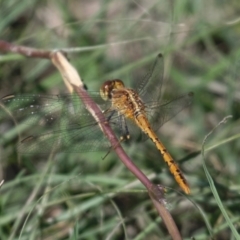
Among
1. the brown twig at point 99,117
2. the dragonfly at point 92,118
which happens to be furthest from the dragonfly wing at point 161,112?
the brown twig at point 99,117

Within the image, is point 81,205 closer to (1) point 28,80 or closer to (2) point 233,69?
(1) point 28,80

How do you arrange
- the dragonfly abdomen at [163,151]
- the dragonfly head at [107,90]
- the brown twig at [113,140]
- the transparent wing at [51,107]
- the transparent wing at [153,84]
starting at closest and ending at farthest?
the brown twig at [113,140]
the dragonfly abdomen at [163,151]
the transparent wing at [51,107]
the dragonfly head at [107,90]
the transparent wing at [153,84]

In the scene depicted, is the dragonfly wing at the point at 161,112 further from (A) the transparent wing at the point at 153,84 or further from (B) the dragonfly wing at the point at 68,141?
(B) the dragonfly wing at the point at 68,141

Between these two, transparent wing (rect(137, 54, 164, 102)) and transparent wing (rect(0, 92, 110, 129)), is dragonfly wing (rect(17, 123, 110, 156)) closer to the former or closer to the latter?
transparent wing (rect(0, 92, 110, 129))

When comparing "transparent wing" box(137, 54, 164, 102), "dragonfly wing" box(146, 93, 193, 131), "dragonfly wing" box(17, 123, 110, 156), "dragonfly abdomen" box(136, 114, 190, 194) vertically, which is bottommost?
"dragonfly abdomen" box(136, 114, 190, 194)

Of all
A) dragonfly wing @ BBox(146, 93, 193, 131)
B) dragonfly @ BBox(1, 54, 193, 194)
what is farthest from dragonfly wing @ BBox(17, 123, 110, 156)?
dragonfly wing @ BBox(146, 93, 193, 131)

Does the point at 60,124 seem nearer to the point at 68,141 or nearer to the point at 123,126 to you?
the point at 68,141

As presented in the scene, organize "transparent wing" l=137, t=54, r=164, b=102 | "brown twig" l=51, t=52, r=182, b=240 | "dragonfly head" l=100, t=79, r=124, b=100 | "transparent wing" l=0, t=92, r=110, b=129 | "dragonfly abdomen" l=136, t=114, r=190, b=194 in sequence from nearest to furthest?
"brown twig" l=51, t=52, r=182, b=240 → "dragonfly abdomen" l=136, t=114, r=190, b=194 → "transparent wing" l=0, t=92, r=110, b=129 → "dragonfly head" l=100, t=79, r=124, b=100 → "transparent wing" l=137, t=54, r=164, b=102

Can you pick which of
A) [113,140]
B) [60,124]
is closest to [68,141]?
[60,124]
